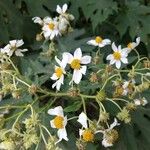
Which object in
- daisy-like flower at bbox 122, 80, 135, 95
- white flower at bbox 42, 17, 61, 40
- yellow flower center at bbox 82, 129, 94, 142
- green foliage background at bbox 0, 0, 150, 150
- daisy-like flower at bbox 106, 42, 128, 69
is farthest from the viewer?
green foliage background at bbox 0, 0, 150, 150

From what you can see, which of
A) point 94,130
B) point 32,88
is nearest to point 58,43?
point 32,88

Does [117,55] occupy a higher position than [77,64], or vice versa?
[77,64]

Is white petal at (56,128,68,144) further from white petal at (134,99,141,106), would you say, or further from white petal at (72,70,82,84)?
white petal at (134,99,141,106)

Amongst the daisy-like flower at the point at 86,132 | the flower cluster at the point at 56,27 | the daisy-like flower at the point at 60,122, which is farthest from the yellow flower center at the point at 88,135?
the flower cluster at the point at 56,27

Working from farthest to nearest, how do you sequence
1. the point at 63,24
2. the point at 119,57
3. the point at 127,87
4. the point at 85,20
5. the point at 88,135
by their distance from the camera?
1. the point at 85,20
2. the point at 63,24
3. the point at 119,57
4. the point at 127,87
5. the point at 88,135

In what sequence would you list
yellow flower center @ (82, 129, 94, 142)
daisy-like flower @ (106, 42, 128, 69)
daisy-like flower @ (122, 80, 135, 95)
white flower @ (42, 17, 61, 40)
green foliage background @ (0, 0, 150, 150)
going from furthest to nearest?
green foliage background @ (0, 0, 150, 150)
white flower @ (42, 17, 61, 40)
daisy-like flower @ (106, 42, 128, 69)
daisy-like flower @ (122, 80, 135, 95)
yellow flower center @ (82, 129, 94, 142)

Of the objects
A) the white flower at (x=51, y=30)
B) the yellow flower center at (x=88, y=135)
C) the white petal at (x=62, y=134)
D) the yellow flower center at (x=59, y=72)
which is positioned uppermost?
the yellow flower center at (x=59, y=72)

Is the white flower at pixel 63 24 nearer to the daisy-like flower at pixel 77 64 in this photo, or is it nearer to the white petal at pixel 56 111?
the daisy-like flower at pixel 77 64

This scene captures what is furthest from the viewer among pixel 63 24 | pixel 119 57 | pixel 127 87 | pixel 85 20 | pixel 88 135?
pixel 85 20

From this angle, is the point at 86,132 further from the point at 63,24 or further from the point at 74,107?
the point at 63,24

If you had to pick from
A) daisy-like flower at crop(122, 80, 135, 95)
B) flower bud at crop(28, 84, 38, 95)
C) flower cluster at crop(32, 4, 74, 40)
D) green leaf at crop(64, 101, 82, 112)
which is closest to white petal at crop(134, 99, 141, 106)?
daisy-like flower at crop(122, 80, 135, 95)

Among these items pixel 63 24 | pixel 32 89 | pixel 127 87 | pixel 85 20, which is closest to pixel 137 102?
pixel 127 87
